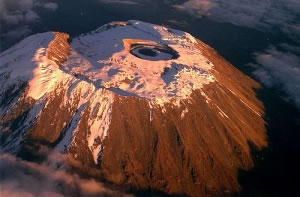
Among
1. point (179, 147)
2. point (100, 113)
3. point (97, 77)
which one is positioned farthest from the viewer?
point (97, 77)

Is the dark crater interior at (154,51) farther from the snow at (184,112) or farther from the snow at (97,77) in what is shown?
the snow at (184,112)

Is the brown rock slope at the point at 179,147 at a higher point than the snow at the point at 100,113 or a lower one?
lower

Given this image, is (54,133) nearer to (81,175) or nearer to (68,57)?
(81,175)

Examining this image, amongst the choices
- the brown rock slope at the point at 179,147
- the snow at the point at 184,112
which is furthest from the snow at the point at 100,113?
the snow at the point at 184,112

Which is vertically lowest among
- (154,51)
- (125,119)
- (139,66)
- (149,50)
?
(125,119)

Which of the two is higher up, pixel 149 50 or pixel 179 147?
pixel 149 50

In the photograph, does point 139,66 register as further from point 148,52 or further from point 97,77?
point 97,77

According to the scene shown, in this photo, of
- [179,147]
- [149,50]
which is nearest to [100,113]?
[179,147]

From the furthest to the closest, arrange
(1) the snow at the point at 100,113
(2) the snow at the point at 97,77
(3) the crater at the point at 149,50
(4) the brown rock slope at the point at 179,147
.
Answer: (3) the crater at the point at 149,50 < (2) the snow at the point at 97,77 < (1) the snow at the point at 100,113 < (4) the brown rock slope at the point at 179,147
